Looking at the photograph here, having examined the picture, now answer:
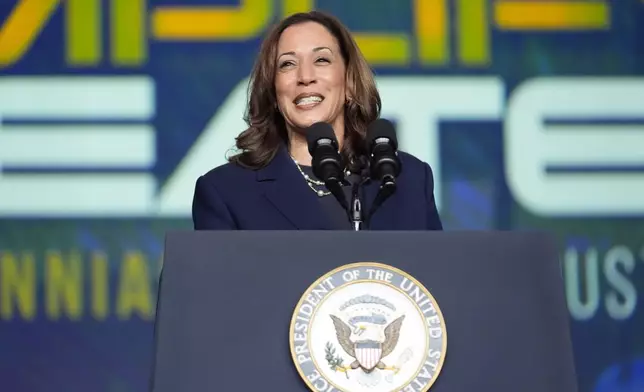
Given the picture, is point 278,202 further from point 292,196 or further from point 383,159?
point 383,159

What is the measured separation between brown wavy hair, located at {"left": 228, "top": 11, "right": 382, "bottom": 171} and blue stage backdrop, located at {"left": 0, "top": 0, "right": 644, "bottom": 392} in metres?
1.34

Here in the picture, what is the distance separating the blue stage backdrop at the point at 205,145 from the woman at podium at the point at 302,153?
4.42ft

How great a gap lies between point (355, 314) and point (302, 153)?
0.87 meters

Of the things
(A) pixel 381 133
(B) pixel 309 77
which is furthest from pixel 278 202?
(A) pixel 381 133

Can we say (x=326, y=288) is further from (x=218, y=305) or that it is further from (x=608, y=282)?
(x=608, y=282)

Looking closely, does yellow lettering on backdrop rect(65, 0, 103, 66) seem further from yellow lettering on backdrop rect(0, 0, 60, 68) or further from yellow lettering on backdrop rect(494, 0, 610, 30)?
yellow lettering on backdrop rect(494, 0, 610, 30)

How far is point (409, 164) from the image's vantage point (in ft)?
7.89

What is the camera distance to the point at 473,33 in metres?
3.95

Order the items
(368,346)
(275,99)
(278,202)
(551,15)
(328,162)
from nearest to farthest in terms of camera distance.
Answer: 1. (368,346)
2. (328,162)
3. (278,202)
4. (275,99)
5. (551,15)

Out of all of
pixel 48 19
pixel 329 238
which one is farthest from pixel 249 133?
pixel 48 19

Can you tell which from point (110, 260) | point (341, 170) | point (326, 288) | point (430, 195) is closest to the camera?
point (326, 288)

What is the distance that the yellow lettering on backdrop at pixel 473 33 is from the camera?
12.9 feet

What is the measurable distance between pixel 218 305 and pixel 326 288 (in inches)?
6.2

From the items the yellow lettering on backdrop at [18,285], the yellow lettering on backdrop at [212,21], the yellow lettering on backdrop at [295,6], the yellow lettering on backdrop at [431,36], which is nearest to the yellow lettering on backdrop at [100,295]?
the yellow lettering on backdrop at [18,285]
